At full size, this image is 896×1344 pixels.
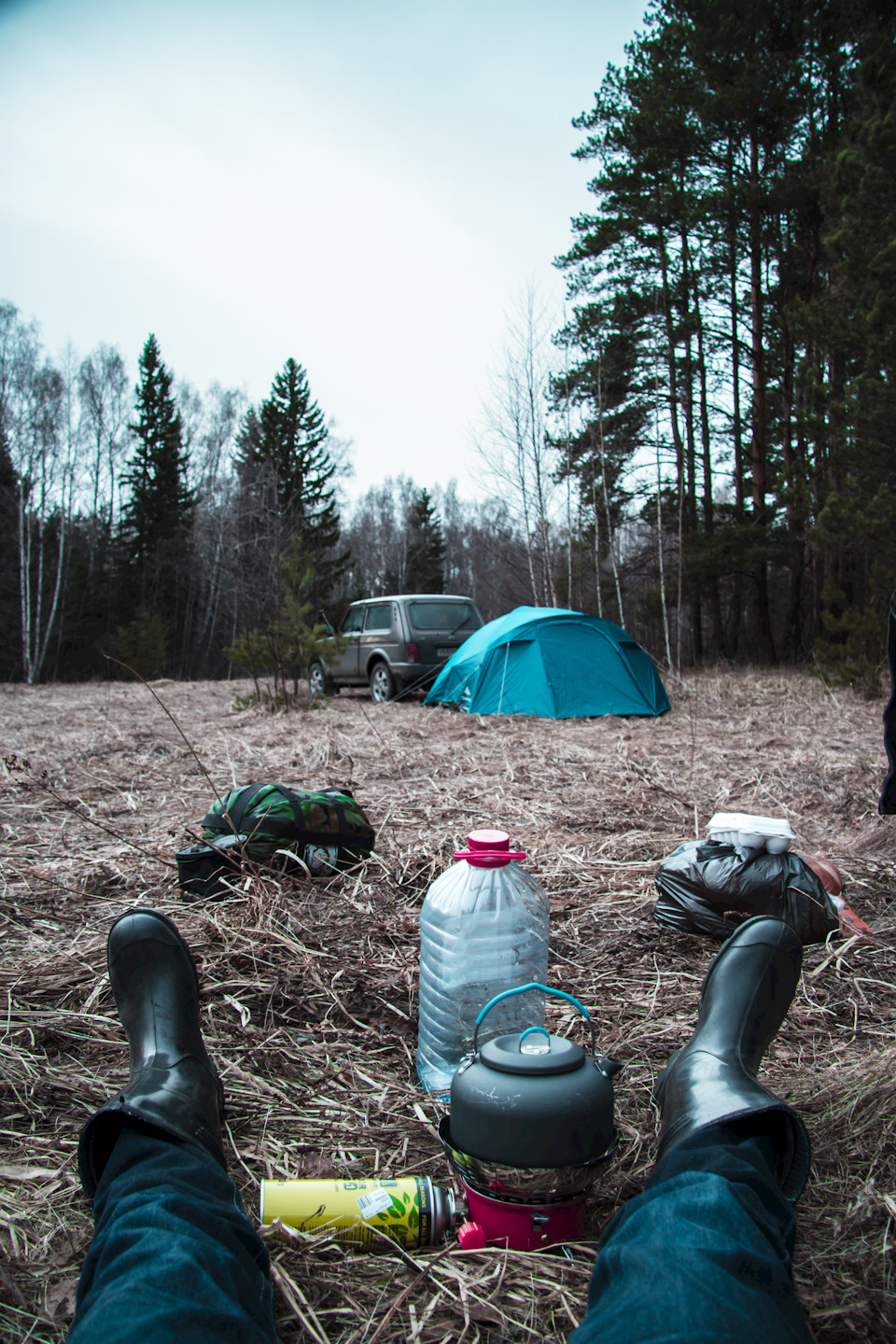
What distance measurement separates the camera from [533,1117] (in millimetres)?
1259

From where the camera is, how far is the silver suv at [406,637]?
10.8 m

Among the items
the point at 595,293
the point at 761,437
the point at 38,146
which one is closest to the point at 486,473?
the point at 595,293

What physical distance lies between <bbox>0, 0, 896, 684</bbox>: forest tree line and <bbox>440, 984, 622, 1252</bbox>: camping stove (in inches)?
318

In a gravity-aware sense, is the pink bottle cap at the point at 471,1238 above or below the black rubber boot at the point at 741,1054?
below

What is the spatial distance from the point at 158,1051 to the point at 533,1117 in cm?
80

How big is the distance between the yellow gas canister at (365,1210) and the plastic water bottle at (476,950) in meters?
0.49

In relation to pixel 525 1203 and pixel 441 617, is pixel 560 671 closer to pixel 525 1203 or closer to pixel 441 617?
pixel 441 617

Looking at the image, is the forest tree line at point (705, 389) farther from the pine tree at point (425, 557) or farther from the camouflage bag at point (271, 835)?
the pine tree at point (425, 557)

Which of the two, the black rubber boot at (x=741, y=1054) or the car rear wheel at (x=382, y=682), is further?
the car rear wheel at (x=382, y=682)

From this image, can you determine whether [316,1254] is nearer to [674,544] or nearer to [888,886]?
[888,886]

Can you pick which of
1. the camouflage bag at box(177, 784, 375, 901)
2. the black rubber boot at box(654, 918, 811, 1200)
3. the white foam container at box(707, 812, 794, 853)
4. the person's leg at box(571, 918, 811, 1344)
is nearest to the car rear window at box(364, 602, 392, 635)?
the camouflage bag at box(177, 784, 375, 901)

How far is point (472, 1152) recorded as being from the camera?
1.30 meters

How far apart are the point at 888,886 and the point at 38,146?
4637mm

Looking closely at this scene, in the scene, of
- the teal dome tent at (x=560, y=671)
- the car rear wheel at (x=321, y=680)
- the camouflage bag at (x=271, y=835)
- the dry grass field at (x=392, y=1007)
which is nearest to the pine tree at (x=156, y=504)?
the car rear wheel at (x=321, y=680)
